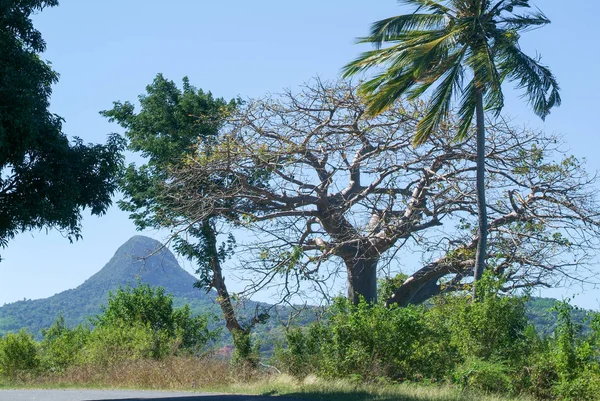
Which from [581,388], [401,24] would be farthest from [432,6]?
[581,388]

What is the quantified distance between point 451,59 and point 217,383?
9952 mm

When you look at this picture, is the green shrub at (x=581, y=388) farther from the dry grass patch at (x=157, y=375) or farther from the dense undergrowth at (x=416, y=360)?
the dry grass patch at (x=157, y=375)

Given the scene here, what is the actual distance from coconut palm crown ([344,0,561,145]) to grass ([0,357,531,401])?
6640 mm

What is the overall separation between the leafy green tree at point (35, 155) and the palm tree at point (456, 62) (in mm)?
6801

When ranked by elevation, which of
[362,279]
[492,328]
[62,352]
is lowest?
[492,328]

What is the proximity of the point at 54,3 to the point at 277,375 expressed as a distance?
397 inches

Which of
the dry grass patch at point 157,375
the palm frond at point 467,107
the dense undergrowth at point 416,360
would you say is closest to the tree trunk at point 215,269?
the dry grass patch at point 157,375

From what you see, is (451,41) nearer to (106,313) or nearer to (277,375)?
(277,375)

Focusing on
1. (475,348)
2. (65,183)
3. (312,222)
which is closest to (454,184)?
(312,222)

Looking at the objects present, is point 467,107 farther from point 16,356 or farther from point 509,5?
point 16,356

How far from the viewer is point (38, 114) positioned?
597 inches

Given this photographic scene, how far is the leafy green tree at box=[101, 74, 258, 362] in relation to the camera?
95.0 feet

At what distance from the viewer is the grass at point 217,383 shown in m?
13.2

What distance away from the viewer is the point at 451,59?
1750 cm
